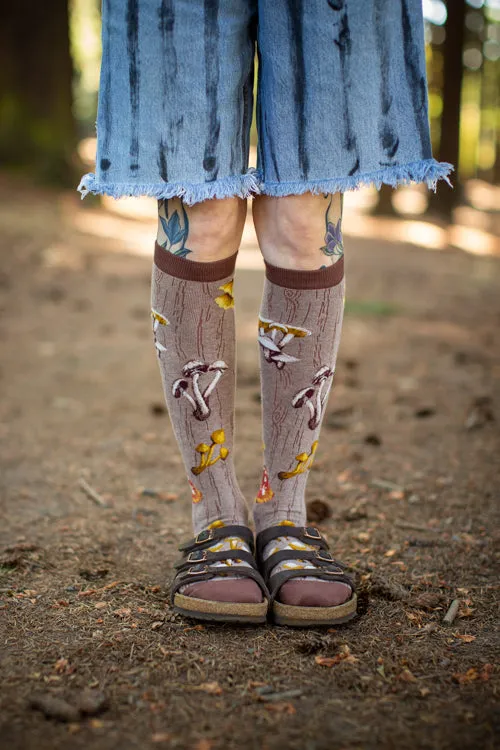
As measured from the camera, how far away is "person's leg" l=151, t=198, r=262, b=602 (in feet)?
4.28

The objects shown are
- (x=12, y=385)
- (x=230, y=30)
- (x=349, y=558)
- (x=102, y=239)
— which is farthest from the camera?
(x=102, y=239)

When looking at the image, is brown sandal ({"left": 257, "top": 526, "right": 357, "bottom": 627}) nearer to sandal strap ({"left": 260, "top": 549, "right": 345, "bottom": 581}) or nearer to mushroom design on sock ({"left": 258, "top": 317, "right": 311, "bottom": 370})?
sandal strap ({"left": 260, "top": 549, "right": 345, "bottom": 581})

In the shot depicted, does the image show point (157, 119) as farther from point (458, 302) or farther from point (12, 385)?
point (458, 302)

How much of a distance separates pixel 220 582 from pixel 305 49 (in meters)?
0.93

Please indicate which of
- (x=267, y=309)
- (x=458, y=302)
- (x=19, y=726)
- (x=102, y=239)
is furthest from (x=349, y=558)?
(x=102, y=239)

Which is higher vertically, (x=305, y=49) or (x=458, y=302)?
(x=305, y=49)

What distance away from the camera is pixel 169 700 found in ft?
3.45

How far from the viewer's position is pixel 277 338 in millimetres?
1369

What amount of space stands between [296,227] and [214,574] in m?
0.64

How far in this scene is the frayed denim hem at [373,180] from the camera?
49.4 inches

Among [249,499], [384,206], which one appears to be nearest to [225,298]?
[249,499]

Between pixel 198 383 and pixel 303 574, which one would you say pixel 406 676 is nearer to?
pixel 303 574

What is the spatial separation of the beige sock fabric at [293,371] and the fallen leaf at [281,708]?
1.40 ft

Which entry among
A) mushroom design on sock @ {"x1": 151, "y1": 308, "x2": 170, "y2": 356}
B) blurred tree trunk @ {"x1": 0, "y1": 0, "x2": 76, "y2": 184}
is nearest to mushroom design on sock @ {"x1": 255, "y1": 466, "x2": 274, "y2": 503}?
mushroom design on sock @ {"x1": 151, "y1": 308, "x2": 170, "y2": 356}
